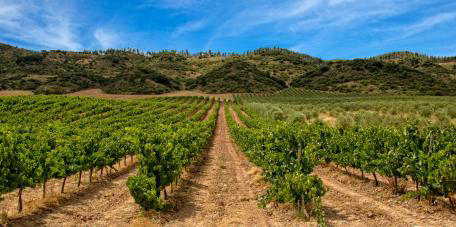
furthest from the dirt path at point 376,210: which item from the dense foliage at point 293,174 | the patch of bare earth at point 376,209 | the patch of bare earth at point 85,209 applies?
the patch of bare earth at point 85,209

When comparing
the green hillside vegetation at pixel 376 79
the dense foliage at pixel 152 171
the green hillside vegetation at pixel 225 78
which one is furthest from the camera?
the green hillside vegetation at pixel 225 78

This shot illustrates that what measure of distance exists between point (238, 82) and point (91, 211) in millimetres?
124864

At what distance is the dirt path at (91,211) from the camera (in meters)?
10.0

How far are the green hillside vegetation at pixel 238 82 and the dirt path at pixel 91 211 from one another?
366ft

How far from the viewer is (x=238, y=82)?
134625 mm

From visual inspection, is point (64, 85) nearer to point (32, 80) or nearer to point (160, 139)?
point (32, 80)

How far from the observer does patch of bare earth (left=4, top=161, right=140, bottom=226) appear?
1004 cm

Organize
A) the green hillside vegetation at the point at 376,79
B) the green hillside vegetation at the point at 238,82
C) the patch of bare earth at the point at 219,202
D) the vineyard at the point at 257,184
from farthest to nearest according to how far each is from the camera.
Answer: the green hillside vegetation at the point at 238,82 < the green hillside vegetation at the point at 376,79 < the patch of bare earth at the point at 219,202 < the vineyard at the point at 257,184

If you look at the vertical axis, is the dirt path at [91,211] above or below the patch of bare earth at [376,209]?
below

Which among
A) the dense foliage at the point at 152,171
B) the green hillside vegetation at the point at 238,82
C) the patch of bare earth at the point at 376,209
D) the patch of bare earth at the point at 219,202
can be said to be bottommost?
the patch of bare earth at the point at 219,202

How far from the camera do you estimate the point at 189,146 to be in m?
20.4

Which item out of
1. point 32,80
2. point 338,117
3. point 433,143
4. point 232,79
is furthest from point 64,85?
point 433,143

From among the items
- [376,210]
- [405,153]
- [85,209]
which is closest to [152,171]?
[85,209]

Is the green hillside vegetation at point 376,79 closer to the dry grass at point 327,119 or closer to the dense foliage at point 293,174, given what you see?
the dry grass at point 327,119
